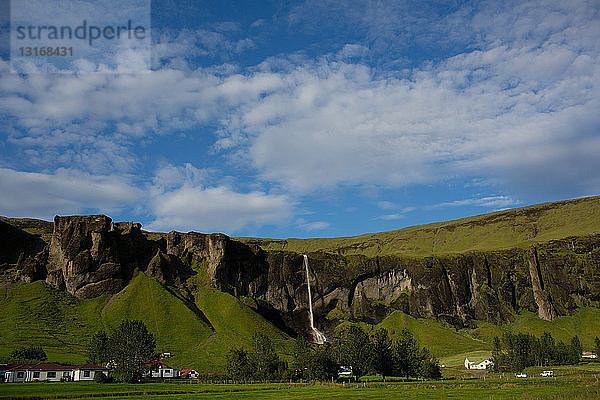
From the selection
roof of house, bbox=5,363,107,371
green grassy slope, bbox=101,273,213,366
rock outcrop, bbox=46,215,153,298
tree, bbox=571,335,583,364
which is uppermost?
rock outcrop, bbox=46,215,153,298

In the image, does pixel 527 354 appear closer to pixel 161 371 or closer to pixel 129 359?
→ pixel 161 371

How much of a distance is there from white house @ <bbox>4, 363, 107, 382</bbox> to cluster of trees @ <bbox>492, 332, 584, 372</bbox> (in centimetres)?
11736

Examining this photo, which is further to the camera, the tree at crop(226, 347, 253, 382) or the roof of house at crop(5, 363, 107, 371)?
the tree at crop(226, 347, 253, 382)

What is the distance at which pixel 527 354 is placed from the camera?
502 ft

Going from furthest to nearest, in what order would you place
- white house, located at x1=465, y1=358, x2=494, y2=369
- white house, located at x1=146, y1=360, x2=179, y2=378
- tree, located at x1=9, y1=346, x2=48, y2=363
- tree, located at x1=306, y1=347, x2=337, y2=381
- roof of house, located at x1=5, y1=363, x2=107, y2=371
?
1. white house, located at x1=465, y1=358, x2=494, y2=369
2. tree, located at x1=9, y1=346, x2=48, y2=363
3. white house, located at x1=146, y1=360, x2=179, y2=378
4. tree, located at x1=306, y1=347, x2=337, y2=381
5. roof of house, located at x1=5, y1=363, x2=107, y2=371

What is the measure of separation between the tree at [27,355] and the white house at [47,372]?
24248 millimetres

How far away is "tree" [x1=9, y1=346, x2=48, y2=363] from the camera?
127 meters

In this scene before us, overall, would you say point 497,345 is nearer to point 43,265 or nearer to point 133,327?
point 133,327

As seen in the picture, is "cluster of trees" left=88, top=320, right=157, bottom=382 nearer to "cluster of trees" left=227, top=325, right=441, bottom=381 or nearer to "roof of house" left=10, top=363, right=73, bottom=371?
"roof of house" left=10, top=363, right=73, bottom=371

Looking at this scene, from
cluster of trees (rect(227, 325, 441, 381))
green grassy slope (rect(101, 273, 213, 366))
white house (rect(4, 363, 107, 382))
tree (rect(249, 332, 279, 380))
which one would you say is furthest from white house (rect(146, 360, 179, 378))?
green grassy slope (rect(101, 273, 213, 366))

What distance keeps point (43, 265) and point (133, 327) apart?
300 feet

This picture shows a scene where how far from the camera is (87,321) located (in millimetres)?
176250

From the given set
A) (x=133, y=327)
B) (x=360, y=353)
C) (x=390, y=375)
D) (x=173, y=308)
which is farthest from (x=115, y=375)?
(x=173, y=308)

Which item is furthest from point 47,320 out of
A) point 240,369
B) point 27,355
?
point 240,369
